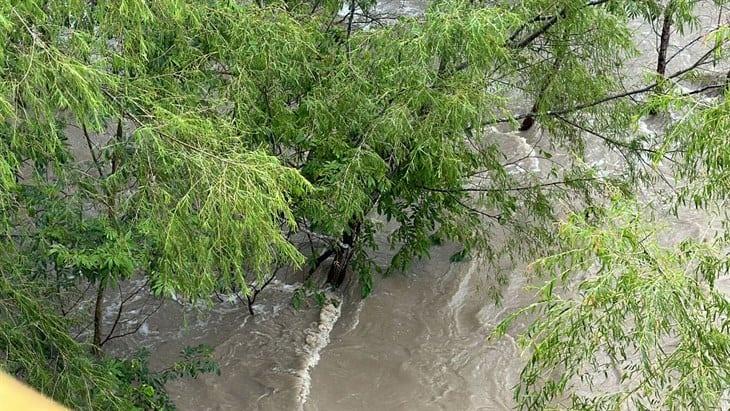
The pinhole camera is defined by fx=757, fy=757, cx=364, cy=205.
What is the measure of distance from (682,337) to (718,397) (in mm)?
283

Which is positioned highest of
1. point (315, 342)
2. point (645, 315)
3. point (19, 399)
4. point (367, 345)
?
point (645, 315)

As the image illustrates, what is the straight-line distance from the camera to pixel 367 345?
23.6 ft

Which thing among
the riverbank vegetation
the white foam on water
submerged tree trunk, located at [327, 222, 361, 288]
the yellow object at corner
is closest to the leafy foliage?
the riverbank vegetation

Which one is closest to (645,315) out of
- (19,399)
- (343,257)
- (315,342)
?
(19,399)

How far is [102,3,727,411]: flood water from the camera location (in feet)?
21.8

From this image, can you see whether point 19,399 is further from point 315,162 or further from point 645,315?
A: point 315,162

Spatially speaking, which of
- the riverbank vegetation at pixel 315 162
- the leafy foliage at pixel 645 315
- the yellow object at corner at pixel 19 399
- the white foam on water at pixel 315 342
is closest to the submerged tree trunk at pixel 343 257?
the riverbank vegetation at pixel 315 162

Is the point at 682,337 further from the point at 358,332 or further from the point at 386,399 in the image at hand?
the point at 358,332

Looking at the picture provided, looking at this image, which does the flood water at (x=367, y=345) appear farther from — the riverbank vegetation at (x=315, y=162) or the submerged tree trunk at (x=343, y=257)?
the riverbank vegetation at (x=315, y=162)

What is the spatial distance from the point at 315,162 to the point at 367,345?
252cm

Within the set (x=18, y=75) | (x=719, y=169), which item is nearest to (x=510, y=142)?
(x=719, y=169)

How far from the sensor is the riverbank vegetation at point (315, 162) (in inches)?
131

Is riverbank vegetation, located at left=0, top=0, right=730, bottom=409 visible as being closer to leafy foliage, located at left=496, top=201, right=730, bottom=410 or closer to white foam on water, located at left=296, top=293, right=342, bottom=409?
leafy foliage, located at left=496, top=201, right=730, bottom=410

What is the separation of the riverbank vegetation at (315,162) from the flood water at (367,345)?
0.72m
